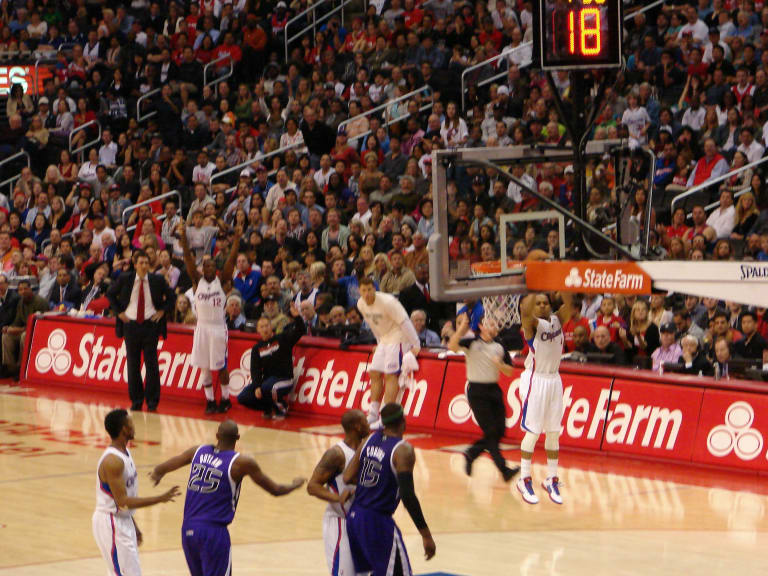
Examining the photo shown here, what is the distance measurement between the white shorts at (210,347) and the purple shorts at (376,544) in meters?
8.90

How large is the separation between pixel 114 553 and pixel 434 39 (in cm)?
1555

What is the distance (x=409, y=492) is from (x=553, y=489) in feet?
14.5

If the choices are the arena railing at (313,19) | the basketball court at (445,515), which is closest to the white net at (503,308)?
the basketball court at (445,515)

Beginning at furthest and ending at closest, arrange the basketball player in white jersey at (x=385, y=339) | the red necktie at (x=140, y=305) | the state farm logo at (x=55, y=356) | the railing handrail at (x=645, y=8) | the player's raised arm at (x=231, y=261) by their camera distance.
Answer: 1. the railing handrail at (x=645, y=8)
2. the state farm logo at (x=55, y=356)
3. the red necktie at (x=140, y=305)
4. the player's raised arm at (x=231, y=261)
5. the basketball player in white jersey at (x=385, y=339)

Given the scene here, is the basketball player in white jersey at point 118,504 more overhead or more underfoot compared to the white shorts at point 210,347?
more underfoot

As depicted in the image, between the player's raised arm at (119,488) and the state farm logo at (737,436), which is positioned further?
the state farm logo at (737,436)

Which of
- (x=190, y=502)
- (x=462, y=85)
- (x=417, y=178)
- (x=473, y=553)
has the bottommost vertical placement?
(x=473, y=553)

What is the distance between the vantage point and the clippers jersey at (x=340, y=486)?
32.0 ft

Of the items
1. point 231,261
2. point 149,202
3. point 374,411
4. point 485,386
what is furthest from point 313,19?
point 485,386

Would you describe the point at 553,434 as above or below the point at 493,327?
below

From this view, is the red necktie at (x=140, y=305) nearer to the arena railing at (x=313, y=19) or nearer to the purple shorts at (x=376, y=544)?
the purple shorts at (x=376, y=544)

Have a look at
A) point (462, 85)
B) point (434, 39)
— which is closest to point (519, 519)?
point (462, 85)

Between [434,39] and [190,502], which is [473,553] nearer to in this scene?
[190,502]

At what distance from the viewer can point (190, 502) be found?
9508 mm
